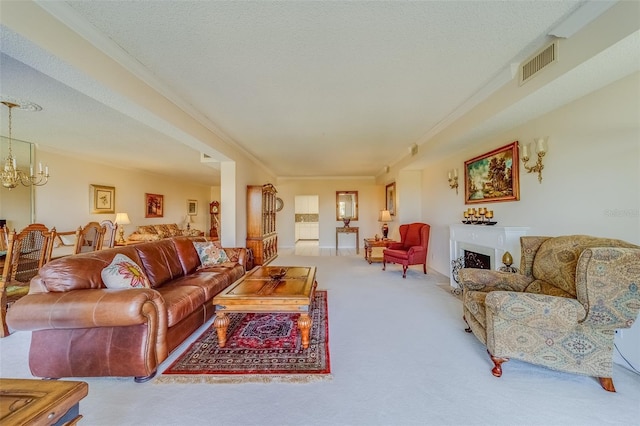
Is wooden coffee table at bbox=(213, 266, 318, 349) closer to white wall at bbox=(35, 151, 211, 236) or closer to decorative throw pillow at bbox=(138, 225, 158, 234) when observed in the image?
white wall at bbox=(35, 151, 211, 236)

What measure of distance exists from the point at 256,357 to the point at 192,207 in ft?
29.4

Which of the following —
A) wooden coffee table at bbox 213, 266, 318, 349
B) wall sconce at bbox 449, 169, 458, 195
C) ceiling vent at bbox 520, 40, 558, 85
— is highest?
ceiling vent at bbox 520, 40, 558, 85

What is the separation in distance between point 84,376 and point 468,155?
17.2 ft

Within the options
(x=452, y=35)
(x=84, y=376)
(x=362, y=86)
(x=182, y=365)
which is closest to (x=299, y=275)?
(x=182, y=365)

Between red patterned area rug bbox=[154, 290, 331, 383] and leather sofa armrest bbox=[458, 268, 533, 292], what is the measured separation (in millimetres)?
1477

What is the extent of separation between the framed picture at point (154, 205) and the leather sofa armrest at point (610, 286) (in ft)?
29.3

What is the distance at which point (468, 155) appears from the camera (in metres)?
4.32

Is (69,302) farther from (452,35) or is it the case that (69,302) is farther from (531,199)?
(531,199)

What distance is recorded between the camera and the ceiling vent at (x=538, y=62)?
2084mm

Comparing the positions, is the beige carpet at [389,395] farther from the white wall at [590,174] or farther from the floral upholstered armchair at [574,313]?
the white wall at [590,174]

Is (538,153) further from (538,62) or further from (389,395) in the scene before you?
(389,395)

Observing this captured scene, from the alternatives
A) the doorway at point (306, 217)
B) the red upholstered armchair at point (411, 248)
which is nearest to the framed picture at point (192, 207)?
the doorway at point (306, 217)

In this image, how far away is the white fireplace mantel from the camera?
3.14m

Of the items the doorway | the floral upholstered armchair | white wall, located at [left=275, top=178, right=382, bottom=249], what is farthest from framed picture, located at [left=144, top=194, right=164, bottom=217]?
the floral upholstered armchair
